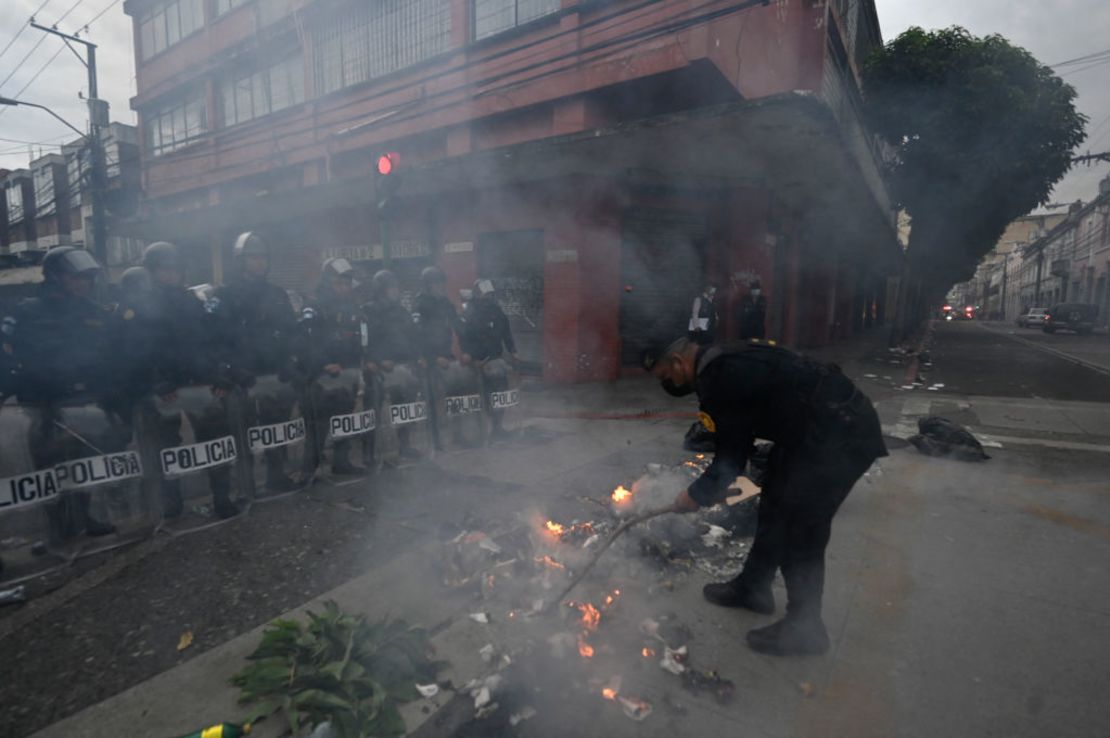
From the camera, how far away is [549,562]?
2.72 meters

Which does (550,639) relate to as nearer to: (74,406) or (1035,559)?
(1035,559)

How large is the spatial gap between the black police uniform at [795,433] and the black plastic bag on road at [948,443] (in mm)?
3399

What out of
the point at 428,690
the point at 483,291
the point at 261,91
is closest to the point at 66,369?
the point at 428,690

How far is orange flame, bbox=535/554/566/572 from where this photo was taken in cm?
270

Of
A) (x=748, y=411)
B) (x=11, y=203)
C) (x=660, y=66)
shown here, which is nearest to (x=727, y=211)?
(x=660, y=66)

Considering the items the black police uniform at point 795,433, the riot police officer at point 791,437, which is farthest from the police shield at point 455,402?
the black police uniform at point 795,433

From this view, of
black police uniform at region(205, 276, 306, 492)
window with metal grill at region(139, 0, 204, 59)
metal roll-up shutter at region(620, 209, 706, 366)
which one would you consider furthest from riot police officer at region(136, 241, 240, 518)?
window with metal grill at region(139, 0, 204, 59)

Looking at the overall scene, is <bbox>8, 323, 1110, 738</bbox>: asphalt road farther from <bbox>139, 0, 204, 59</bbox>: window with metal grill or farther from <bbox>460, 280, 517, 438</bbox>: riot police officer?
<bbox>139, 0, 204, 59</bbox>: window with metal grill

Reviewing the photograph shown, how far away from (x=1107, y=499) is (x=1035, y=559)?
5.01 ft

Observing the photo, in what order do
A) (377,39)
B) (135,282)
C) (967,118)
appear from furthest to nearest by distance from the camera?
(967,118), (377,39), (135,282)

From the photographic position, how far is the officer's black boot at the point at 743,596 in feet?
7.95

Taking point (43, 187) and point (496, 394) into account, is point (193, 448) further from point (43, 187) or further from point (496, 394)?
point (43, 187)

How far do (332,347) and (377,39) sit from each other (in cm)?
968

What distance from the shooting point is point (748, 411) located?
2.10 meters
